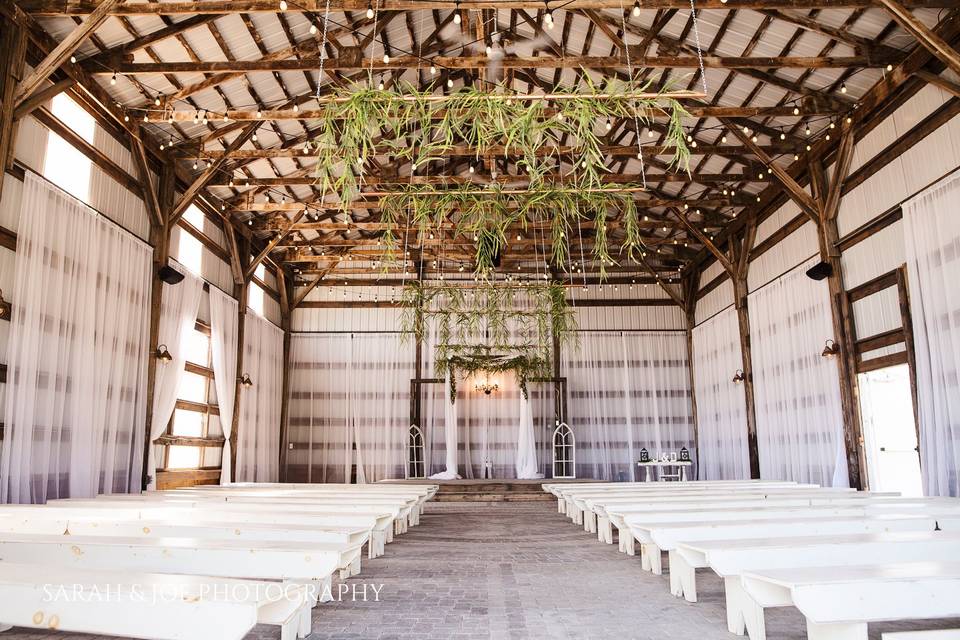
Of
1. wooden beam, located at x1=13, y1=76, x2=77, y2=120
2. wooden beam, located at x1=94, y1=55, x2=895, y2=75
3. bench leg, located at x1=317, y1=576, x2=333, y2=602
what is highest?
→ wooden beam, located at x1=94, y1=55, x2=895, y2=75

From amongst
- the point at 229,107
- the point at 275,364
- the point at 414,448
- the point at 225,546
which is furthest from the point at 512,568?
the point at 275,364

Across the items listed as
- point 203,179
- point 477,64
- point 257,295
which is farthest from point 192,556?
point 257,295

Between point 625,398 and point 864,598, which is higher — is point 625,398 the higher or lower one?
the higher one

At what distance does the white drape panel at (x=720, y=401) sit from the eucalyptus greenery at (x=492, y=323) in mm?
3322

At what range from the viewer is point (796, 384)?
10.7 m

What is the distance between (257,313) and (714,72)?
10.5 meters

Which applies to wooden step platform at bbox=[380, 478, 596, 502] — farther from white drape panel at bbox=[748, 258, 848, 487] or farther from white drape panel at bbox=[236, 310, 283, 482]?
white drape panel at bbox=[748, 258, 848, 487]

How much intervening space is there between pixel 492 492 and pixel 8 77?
935 cm

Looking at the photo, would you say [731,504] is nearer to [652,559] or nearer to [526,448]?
[652,559]

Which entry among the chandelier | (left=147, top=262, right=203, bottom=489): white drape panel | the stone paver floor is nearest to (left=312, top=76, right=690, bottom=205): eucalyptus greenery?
the stone paver floor

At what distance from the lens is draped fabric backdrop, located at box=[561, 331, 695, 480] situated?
1541 centimetres

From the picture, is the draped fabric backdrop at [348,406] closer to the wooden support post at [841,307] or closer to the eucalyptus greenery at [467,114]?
the wooden support post at [841,307]

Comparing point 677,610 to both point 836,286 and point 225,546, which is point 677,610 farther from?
point 836,286

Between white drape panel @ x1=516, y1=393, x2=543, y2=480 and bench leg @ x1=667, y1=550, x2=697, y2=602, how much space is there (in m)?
10.3
